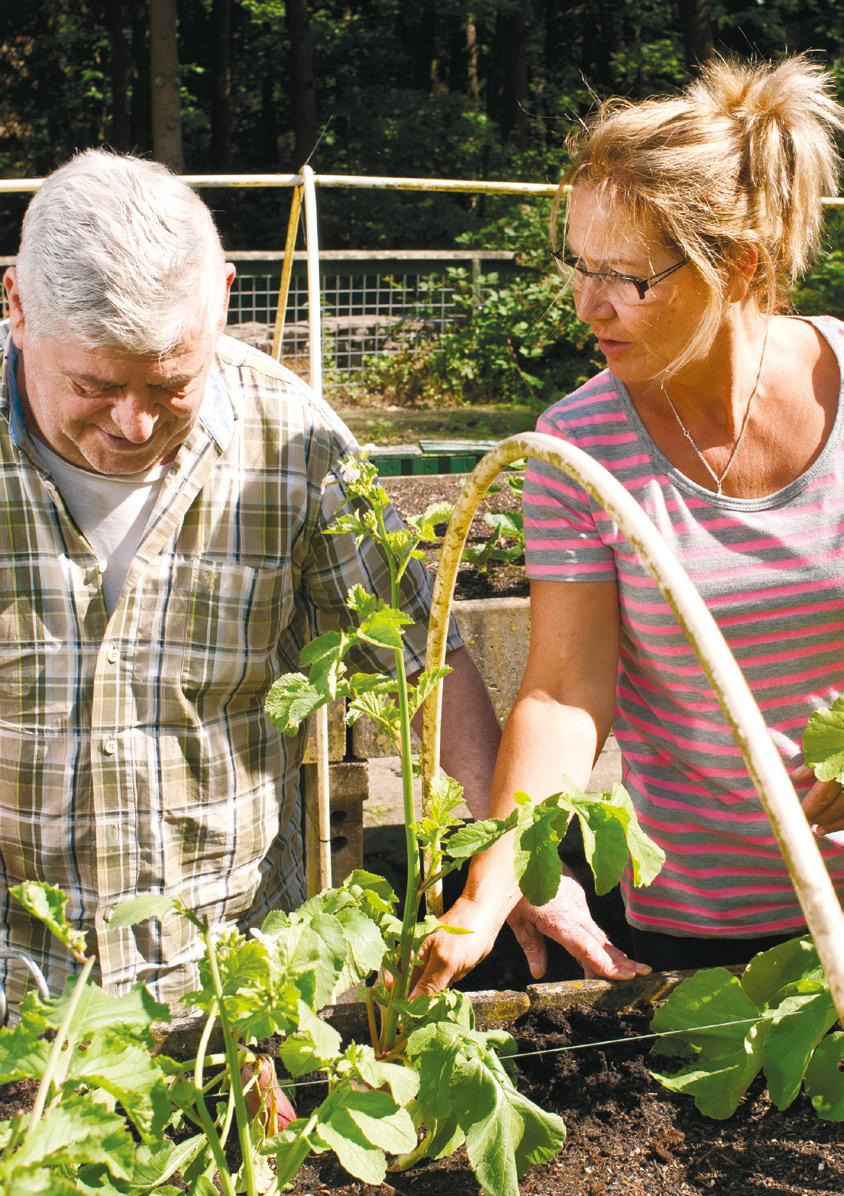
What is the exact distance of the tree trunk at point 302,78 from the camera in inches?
563

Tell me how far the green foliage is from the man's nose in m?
0.92

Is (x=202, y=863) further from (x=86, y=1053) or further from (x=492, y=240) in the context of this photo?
(x=492, y=240)

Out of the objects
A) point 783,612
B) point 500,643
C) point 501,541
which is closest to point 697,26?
point 501,541

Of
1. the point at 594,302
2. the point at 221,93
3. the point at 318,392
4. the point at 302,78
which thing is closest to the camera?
the point at 594,302

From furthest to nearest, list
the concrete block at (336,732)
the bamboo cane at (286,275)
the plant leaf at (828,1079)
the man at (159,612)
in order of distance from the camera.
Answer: the concrete block at (336,732), the bamboo cane at (286,275), the man at (159,612), the plant leaf at (828,1079)

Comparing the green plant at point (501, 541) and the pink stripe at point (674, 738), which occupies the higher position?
the pink stripe at point (674, 738)

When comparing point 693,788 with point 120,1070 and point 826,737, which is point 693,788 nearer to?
point 826,737

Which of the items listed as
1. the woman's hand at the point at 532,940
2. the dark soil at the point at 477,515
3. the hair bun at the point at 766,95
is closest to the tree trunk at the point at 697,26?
the dark soil at the point at 477,515

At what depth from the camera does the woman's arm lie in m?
1.56

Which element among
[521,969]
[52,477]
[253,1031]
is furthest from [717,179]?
[521,969]

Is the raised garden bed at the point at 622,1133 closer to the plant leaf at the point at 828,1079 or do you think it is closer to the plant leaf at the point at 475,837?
the plant leaf at the point at 828,1079

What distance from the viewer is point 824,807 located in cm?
153

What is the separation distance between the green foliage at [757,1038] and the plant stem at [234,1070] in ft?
1.43

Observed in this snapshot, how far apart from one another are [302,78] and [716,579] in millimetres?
14125
